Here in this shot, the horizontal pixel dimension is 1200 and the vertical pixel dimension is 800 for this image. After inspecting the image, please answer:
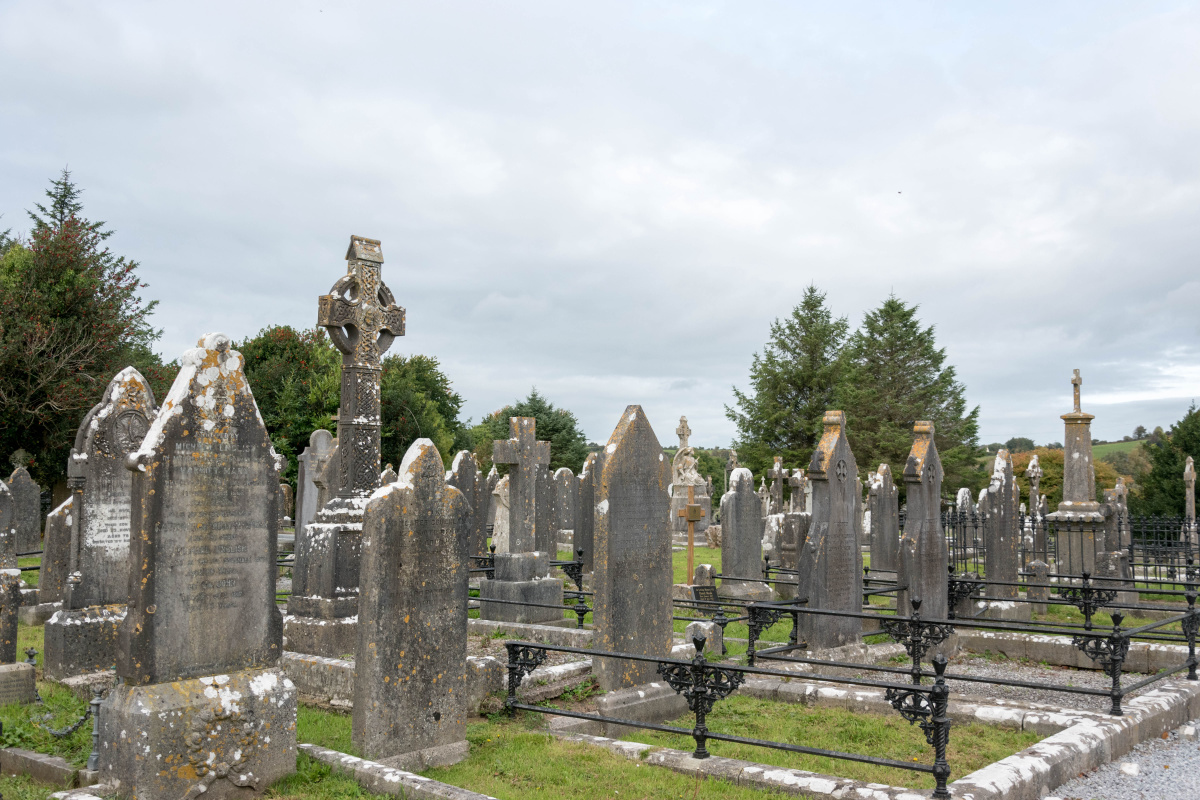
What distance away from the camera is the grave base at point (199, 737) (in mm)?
5000

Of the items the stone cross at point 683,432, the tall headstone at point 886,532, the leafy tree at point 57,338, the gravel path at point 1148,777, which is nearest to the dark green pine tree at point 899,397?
the stone cross at point 683,432

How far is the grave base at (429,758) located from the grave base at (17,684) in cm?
408

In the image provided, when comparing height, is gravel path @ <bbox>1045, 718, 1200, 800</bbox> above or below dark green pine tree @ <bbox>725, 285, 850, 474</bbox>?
below

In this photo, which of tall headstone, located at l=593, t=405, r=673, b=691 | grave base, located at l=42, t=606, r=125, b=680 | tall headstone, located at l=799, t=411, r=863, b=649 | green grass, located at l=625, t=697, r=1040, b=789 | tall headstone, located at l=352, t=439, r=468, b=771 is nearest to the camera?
tall headstone, located at l=352, t=439, r=468, b=771

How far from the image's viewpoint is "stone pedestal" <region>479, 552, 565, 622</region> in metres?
13.3

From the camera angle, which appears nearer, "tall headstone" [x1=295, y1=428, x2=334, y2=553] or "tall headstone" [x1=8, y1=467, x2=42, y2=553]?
"tall headstone" [x1=295, y1=428, x2=334, y2=553]

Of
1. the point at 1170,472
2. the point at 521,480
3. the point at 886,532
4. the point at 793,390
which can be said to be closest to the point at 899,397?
the point at 793,390

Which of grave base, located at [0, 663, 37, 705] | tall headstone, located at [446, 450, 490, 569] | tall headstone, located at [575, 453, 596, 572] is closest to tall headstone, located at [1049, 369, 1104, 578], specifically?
tall headstone, located at [575, 453, 596, 572]

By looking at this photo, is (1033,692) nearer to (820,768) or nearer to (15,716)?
(820,768)

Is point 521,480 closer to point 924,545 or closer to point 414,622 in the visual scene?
point 924,545

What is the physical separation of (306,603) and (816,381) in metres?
44.1

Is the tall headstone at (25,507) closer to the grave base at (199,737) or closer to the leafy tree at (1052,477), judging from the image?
the grave base at (199,737)

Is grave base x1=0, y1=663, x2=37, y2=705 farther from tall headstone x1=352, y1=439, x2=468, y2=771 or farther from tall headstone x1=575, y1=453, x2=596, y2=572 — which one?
tall headstone x1=575, y1=453, x2=596, y2=572

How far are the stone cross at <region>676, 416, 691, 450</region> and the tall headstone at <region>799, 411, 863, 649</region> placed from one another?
23426 millimetres
